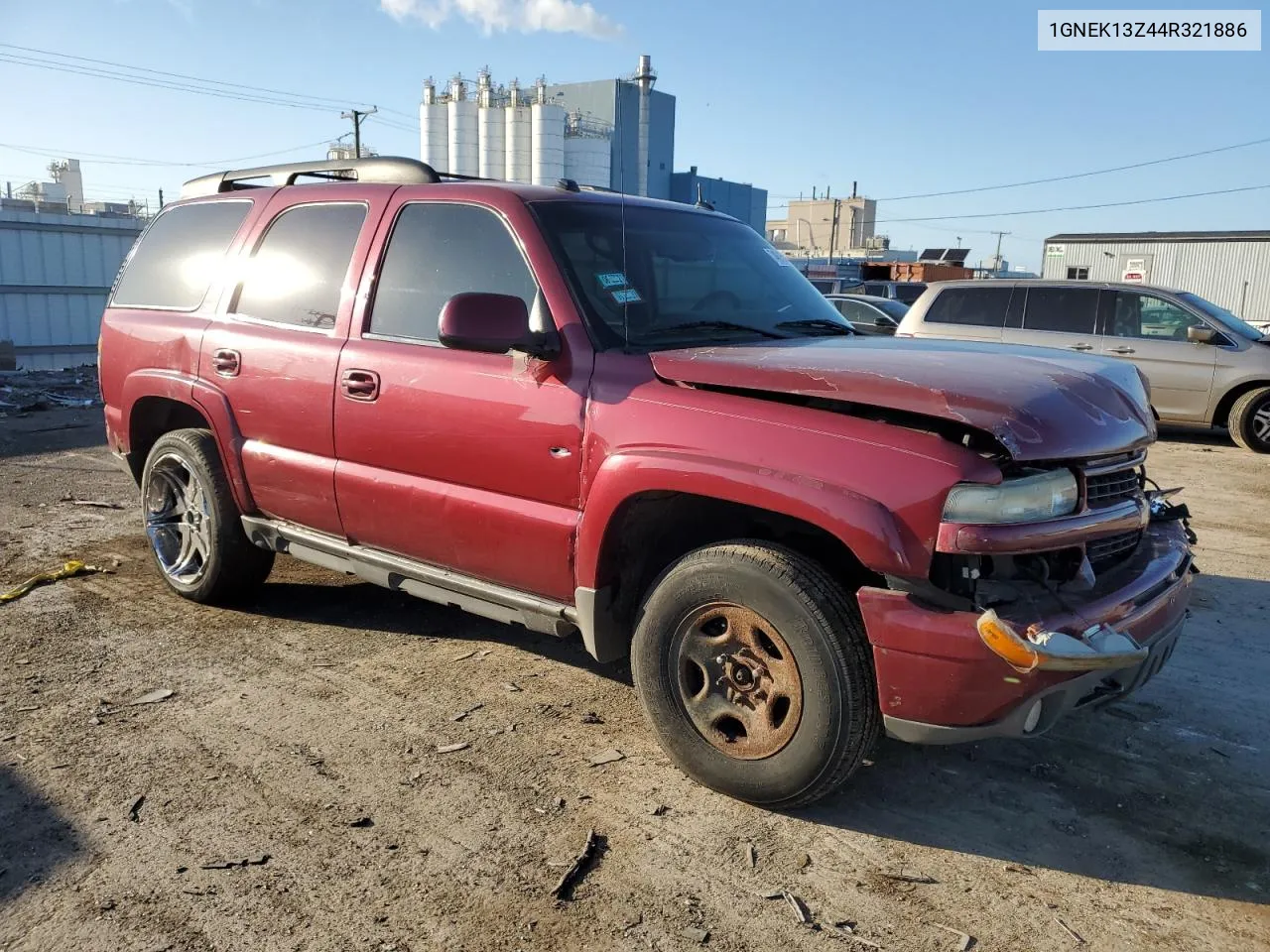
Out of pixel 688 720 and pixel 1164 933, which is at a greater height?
pixel 688 720

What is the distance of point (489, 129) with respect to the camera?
5462cm

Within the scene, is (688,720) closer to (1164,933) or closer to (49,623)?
(1164,933)

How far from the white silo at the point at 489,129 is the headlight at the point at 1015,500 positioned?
54816 millimetres

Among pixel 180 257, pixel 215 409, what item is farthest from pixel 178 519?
pixel 180 257

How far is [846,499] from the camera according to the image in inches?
106

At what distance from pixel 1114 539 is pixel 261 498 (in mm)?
3608

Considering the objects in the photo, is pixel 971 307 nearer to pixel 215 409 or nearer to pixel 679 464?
pixel 215 409

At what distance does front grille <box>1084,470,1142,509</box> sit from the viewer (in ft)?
9.72

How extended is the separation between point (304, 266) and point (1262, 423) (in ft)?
34.3

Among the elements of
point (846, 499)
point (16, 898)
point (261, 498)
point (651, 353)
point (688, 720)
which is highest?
point (651, 353)

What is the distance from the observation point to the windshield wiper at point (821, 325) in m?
4.04

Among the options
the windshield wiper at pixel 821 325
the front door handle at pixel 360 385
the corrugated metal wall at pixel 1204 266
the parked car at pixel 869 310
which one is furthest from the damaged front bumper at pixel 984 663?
the corrugated metal wall at pixel 1204 266

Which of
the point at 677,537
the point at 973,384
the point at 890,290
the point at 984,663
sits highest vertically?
the point at 890,290

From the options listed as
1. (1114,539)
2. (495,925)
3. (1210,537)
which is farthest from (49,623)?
(1210,537)
